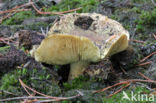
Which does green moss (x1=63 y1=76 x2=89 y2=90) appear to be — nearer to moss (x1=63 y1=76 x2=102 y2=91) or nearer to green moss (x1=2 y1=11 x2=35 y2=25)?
moss (x1=63 y1=76 x2=102 y2=91)

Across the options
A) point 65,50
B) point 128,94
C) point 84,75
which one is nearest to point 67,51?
point 65,50

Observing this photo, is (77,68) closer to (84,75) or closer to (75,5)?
(84,75)

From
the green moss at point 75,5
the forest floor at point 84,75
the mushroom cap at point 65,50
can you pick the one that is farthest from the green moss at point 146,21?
the mushroom cap at point 65,50

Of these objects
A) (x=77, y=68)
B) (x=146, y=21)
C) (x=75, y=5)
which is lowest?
(x=77, y=68)

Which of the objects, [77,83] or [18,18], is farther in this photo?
[18,18]

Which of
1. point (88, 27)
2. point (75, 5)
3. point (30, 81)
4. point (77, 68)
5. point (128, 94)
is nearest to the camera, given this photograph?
point (128, 94)

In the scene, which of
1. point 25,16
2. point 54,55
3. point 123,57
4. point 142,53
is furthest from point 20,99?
point 25,16

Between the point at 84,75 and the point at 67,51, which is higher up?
the point at 67,51

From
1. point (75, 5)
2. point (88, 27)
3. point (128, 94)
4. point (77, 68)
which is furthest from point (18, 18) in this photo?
point (128, 94)

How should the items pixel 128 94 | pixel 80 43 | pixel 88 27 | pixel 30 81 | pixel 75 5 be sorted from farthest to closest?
1. pixel 75 5
2. pixel 88 27
3. pixel 30 81
4. pixel 80 43
5. pixel 128 94
